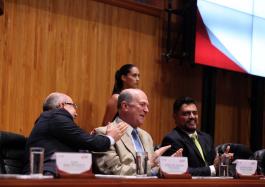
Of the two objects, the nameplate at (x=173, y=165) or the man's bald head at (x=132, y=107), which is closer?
the nameplate at (x=173, y=165)

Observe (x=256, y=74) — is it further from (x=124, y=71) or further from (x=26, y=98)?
(x=26, y=98)

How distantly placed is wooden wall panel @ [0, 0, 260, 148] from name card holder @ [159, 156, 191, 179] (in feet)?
6.99

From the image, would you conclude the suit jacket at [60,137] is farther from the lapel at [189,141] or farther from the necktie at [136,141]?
the lapel at [189,141]

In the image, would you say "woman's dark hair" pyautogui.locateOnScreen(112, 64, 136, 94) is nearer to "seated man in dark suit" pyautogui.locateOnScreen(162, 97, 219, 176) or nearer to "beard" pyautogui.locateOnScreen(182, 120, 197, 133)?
"seated man in dark suit" pyautogui.locateOnScreen(162, 97, 219, 176)

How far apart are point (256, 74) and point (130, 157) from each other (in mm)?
3085

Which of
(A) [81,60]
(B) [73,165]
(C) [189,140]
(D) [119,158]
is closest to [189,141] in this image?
(C) [189,140]

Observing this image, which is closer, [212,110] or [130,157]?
[130,157]

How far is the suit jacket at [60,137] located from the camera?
272cm

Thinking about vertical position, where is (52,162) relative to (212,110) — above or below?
below

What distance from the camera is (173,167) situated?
2.25 metres

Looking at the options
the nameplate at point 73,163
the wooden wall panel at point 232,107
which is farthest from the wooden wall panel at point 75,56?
the nameplate at point 73,163

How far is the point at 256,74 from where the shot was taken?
18.5 ft

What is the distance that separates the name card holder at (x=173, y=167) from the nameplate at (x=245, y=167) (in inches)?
16.1

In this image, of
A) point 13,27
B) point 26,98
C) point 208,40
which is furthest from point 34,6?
point 208,40
